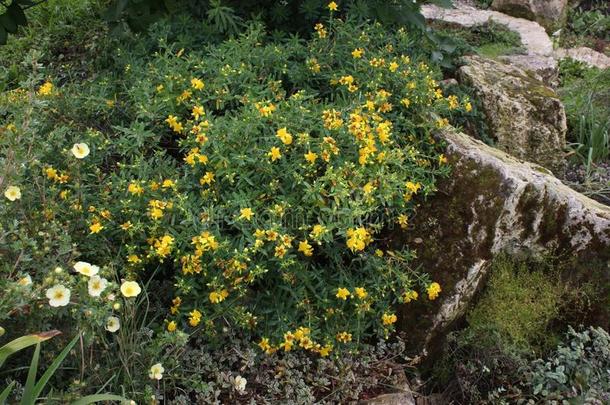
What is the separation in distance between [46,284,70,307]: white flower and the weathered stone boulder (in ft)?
5.03

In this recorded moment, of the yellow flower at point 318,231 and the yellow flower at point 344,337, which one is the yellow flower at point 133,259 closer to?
the yellow flower at point 318,231

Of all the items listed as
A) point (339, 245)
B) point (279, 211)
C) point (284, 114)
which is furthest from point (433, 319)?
point (284, 114)

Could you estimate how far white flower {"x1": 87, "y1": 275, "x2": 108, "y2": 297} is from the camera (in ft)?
7.09

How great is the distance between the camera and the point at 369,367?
2.91 m

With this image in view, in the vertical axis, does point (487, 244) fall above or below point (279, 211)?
below

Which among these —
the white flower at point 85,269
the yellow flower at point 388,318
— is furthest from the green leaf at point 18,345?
the yellow flower at point 388,318

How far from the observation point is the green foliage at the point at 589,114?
459cm

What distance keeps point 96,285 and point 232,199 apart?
710 mm

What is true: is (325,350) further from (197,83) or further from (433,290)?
(197,83)

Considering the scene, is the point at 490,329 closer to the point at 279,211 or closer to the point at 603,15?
the point at 279,211

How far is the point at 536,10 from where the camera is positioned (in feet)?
23.7

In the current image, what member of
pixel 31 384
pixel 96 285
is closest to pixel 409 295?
pixel 96 285

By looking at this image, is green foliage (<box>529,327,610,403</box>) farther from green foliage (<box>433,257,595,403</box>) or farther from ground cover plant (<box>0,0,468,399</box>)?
ground cover plant (<box>0,0,468,399</box>)

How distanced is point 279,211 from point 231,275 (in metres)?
0.30
